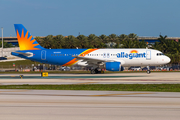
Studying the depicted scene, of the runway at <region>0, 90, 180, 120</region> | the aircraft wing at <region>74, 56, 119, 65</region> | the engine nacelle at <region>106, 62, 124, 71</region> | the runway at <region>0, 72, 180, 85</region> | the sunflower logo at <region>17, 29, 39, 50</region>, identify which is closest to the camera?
the runway at <region>0, 90, 180, 120</region>

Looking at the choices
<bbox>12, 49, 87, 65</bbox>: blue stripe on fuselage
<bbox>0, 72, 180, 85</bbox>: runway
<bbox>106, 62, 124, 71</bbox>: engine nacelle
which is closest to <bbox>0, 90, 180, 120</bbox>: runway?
<bbox>0, 72, 180, 85</bbox>: runway

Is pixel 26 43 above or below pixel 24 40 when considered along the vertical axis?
below

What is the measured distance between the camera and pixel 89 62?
46.3 metres

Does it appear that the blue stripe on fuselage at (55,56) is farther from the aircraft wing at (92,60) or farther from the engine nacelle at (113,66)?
the engine nacelle at (113,66)

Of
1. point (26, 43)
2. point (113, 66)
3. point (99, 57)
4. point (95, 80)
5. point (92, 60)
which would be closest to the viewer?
point (95, 80)

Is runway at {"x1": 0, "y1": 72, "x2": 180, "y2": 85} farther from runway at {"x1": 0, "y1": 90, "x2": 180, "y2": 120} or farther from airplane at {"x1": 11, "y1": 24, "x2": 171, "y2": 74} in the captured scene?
runway at {"x1": 0, "y1": 90, "x2": 180, "y2": 120}

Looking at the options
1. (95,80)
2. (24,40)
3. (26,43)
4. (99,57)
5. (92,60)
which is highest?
(24,40)

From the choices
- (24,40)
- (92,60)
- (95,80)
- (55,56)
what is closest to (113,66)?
(92,60)

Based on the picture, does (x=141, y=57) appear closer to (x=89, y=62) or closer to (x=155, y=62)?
(x=155, y=62)

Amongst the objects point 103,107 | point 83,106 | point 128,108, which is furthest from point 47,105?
point 128,108

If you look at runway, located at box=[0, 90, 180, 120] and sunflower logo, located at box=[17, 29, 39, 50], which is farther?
sunflower logo, located at box=[17, 29, 39, 50]

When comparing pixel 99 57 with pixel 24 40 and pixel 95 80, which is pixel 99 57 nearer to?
pixel 24 40

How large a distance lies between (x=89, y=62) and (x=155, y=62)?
11412 mm

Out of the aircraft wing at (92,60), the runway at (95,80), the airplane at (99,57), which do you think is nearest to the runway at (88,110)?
the runway at (95,80)
